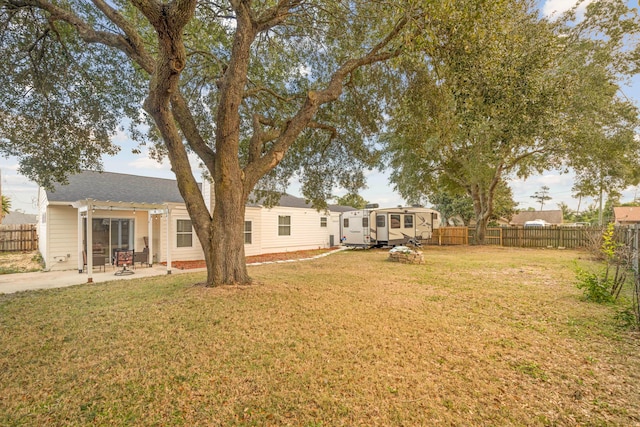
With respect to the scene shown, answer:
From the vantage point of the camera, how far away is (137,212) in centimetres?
1230

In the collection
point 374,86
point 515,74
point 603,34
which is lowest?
point 515,74

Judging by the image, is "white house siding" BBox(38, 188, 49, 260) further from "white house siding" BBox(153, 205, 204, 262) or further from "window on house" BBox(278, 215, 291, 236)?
"window on house" BBox(278, 215, 291, 236)

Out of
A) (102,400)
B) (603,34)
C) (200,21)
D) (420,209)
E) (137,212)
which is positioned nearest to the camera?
(102,400)

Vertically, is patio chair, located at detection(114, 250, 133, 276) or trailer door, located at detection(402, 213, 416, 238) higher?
trailer door, located at detection(402, 213, 416, 238)

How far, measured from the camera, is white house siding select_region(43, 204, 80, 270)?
10.4 metres

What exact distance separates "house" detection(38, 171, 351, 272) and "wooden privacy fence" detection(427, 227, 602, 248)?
1169 cm

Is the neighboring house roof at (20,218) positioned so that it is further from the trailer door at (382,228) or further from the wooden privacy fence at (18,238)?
the trailer door at (382,228)

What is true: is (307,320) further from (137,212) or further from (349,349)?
(137,212)

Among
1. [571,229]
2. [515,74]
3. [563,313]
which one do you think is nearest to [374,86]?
[515,74]

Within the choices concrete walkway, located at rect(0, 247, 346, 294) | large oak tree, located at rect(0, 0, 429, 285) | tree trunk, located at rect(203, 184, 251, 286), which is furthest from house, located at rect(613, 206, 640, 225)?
concrete walkway, located at rect(0, 247, 346, 294)

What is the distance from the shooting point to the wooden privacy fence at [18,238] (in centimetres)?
1633

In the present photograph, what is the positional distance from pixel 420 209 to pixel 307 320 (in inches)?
622

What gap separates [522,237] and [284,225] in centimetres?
1586

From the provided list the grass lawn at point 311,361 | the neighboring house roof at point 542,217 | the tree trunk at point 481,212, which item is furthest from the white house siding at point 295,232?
the neighboring house roof at point 542,217
